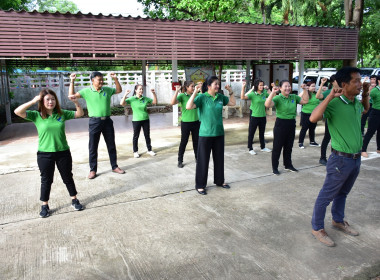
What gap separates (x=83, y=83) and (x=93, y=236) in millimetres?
14529

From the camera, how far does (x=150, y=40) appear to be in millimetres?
10172

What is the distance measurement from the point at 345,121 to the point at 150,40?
7.79m

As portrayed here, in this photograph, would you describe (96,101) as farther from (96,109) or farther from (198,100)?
(198,100)

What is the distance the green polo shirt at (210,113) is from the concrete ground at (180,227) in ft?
3.24

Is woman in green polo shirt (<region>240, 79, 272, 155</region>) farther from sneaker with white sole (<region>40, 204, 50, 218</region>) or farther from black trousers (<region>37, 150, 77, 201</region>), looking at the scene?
sneaker with white sole (<region>40, 204, 50, 218</region>)

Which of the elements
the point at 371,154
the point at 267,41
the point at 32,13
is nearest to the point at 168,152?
the point at 371,154

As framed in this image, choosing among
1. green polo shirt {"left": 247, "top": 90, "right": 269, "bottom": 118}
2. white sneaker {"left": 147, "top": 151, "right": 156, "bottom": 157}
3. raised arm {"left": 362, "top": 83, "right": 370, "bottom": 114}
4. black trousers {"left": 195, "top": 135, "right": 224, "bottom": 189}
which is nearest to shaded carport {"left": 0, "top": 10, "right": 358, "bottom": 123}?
white sneaker {"left": 147, "top": 151, "right": 156, "bottom": 157}

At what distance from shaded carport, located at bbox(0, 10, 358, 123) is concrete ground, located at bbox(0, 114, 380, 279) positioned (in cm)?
383

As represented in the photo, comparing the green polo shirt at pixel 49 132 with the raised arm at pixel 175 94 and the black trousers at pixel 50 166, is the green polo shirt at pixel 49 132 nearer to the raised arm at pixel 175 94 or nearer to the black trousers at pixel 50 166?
the black trousers at pixel 50 166

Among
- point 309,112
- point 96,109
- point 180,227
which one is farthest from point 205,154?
point 309,112

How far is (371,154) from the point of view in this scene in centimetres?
753

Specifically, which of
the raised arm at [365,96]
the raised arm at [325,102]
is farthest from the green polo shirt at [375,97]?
the raised arm at [325,102]

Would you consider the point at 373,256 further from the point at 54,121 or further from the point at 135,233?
the point at 54,121

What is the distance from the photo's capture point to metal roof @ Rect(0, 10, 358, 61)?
8828 millimetres
